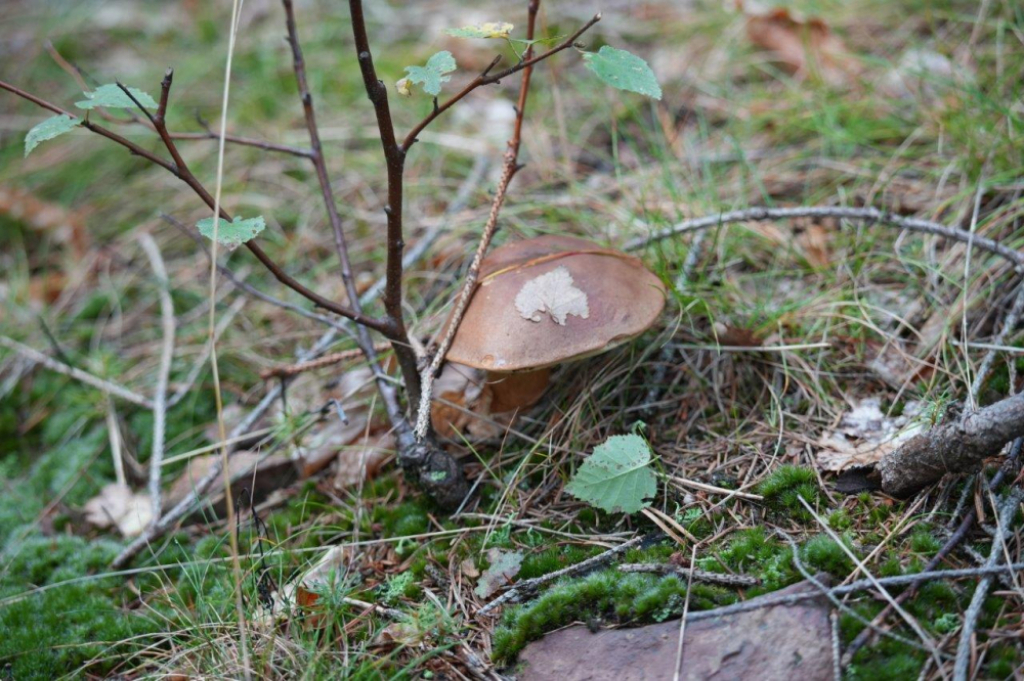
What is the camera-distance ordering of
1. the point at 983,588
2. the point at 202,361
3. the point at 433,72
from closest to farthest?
the point at 983,588
the point at 433,72
the point at 202,361

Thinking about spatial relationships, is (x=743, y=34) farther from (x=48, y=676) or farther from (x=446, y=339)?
(x=48, y=676)

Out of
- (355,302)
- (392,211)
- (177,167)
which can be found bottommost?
(355,302)

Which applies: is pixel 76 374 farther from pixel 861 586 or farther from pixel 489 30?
pixel 861 586

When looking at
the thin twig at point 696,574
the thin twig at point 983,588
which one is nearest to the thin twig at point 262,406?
the thin twig at point 696,574

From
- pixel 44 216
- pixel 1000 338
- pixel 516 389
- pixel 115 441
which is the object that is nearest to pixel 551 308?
pixel 516 389

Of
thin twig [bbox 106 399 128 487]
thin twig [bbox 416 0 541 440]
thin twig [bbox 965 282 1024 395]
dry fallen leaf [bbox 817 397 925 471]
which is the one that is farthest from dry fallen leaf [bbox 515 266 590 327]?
thin twig [bbox 106 399 128 487]

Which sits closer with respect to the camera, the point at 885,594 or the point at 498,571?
the point at 885,594

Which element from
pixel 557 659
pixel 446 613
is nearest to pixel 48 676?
pixel 446 613
